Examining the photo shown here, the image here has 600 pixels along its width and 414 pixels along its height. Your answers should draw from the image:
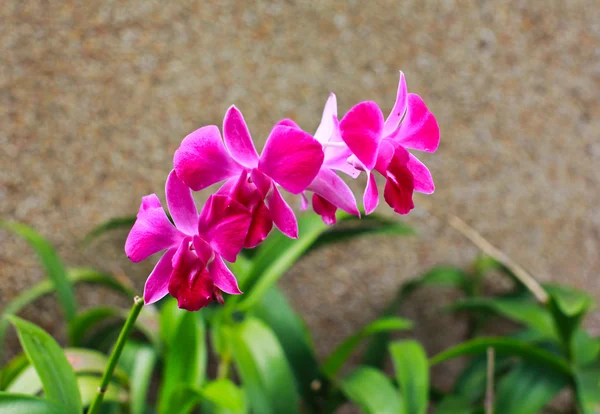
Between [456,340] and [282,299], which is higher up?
[282,299]

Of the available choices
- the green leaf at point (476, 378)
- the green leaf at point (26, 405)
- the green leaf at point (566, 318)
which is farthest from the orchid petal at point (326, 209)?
the green leaf at point (476, 378)

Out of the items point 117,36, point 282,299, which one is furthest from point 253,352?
point 117,36

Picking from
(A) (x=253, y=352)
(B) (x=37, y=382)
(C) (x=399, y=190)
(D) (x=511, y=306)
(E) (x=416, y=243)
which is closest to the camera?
(C) (x=399, y=190)

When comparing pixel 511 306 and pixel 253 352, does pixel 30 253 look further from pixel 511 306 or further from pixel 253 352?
pixel 511 306

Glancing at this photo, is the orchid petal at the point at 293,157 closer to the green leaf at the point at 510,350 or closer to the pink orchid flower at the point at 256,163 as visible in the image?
the pink orchid flower at the point at 256,163

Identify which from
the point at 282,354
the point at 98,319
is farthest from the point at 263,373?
the point at 98,319
